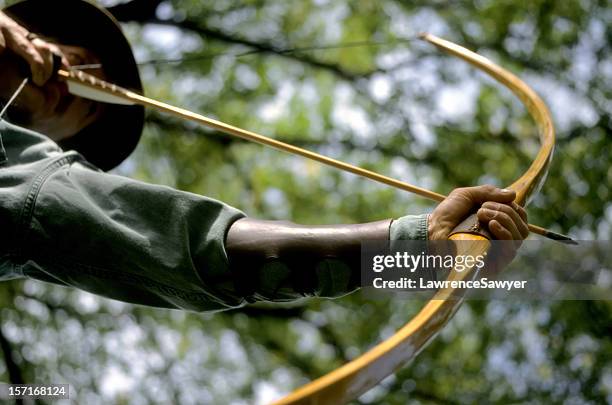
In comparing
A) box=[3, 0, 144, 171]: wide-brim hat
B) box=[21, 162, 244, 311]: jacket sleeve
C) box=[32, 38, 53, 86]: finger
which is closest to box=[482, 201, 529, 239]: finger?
box=[21, 162, 244, 311]: jacket sleeve

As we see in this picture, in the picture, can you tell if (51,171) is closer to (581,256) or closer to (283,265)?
(283,265)

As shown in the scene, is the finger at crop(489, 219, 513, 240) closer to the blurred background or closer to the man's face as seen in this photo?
the man's face

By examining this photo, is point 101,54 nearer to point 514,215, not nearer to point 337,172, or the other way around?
point 514,215

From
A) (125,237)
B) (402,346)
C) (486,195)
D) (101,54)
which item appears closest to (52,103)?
(101,54)

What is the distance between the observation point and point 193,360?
190 inches

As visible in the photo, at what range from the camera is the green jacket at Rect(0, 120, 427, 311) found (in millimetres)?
1587

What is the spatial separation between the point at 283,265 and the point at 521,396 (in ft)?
8.83

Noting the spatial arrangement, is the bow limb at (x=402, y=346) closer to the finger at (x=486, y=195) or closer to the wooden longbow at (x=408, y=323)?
the wooden longbow at (x=408, y=323)

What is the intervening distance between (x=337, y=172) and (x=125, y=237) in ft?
11.5

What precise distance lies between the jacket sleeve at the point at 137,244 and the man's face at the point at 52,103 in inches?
24.2

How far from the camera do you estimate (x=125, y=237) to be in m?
1.60

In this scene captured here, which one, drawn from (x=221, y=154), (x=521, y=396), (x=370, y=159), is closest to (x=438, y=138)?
(x=370, y=159)

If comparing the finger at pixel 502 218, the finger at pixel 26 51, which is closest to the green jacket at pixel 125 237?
the finger at pixel 502 218

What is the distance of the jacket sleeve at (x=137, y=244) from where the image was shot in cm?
159
